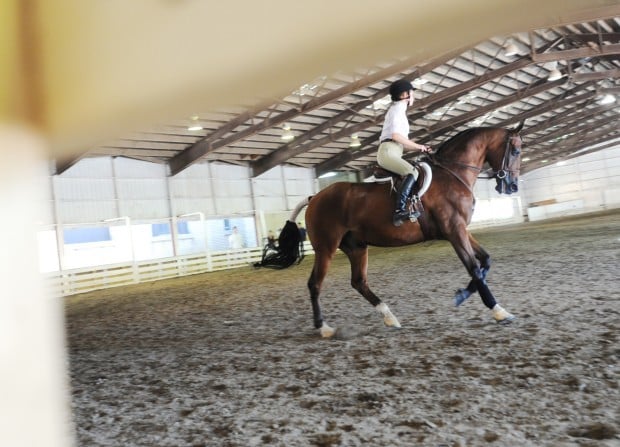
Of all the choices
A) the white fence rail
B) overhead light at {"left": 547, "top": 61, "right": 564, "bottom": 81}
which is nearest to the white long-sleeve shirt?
the white fence rail

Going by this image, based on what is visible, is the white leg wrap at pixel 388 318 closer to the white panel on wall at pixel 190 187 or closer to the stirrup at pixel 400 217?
the stirrup at pixel 400 217

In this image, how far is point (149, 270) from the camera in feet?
71.5

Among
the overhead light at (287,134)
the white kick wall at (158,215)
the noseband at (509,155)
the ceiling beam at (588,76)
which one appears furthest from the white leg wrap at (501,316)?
the ceiling beam at (588,76)

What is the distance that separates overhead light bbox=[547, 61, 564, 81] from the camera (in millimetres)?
23913

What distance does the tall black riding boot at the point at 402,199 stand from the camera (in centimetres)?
532

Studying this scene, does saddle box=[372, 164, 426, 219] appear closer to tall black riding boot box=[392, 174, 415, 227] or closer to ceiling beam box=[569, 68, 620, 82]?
tall black riding boot box=[392, 174, 415, 227]

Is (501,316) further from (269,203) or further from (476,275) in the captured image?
(269,203)

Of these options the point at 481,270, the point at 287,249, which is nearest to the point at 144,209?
the point at 287,249

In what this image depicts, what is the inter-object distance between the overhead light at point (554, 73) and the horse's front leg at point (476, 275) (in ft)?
74.1

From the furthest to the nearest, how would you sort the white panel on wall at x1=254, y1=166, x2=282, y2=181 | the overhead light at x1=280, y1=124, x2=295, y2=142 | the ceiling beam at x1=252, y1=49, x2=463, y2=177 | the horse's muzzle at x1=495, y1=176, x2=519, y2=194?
1. the white panel on wall at x1=254, y1=166, x2=282, y2=181
2. the overhead light at x1=280, y1=124, x2=295, y2=142
3. the ceiling beam at x1=252, y1=49, x2=463, y2=177
4. the horse's muzzle at x1=495, y1=176, x2=519, y2=194

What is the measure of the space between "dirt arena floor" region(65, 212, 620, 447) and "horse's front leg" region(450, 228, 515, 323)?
0.55 ft

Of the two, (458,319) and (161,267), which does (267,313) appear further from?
(161,267)

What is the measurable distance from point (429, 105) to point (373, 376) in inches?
928

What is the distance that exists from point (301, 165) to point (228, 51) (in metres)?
32.4
